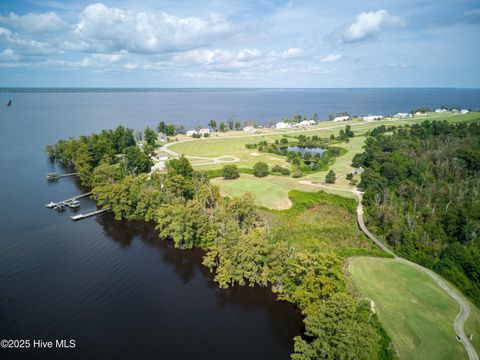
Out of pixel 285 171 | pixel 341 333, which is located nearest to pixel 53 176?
pixel 285 171

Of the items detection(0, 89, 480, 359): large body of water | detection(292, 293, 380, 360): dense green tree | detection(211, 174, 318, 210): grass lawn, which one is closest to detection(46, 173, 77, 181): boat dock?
detection(0, 89, 480, 359): large body of water

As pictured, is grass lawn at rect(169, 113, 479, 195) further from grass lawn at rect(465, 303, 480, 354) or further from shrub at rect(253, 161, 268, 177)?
grass lawn at rect(465, 303, 480, 354)

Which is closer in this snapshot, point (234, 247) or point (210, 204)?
point (234, 247)

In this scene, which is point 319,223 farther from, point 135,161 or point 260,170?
point 135,161

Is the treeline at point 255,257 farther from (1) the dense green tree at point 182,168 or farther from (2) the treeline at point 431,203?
(2) the treeline at point 431,203

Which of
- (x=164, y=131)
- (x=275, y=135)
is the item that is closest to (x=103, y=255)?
(x=164, y=131)

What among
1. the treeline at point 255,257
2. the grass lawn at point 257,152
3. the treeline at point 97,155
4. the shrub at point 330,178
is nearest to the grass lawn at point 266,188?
the grass lawn at point 257,152

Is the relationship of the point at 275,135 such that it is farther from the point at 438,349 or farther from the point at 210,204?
the point at 438,349
